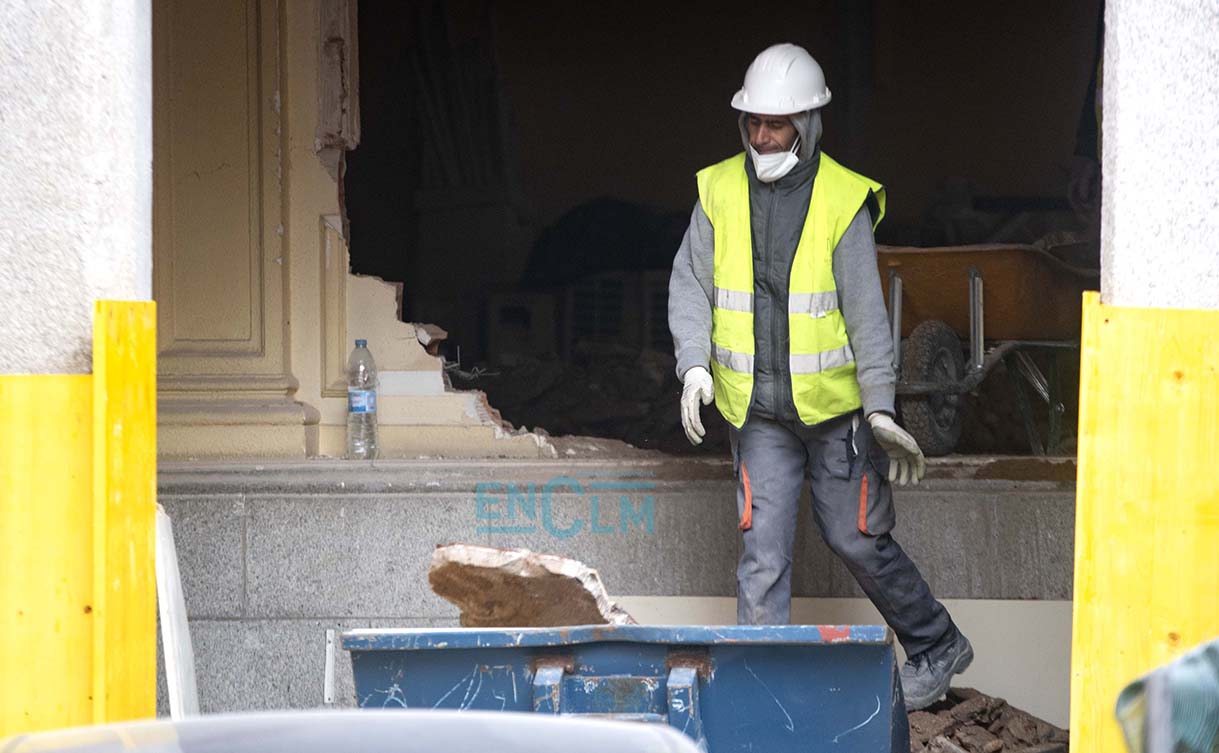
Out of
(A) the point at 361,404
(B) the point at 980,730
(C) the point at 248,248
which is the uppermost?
(C) the point at 248,248

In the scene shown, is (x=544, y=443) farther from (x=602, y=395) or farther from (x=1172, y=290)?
(x=1172, y=290)

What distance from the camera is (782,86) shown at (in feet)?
15.9

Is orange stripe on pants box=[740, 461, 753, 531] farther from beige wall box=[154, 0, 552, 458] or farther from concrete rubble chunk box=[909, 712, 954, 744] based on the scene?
beige wall box=[154, 0, 552, 458]

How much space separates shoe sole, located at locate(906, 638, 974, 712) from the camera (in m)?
5.11

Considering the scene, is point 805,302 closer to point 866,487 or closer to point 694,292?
point 694,292

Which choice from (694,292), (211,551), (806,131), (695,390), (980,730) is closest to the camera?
(695,390)

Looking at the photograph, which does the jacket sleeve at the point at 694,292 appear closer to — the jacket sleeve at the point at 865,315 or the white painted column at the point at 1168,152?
the jacket sleeve at the point at 865,315

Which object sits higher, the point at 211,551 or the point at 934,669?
the point at 211,551

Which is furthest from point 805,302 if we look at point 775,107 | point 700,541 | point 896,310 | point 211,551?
point 211,551

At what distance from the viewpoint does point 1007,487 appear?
227 inches

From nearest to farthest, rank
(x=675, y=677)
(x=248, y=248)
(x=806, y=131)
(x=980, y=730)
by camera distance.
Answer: (x=675, y=677)
(x=806, y=131)
(x=980, y=730)
(x=248, y=248)

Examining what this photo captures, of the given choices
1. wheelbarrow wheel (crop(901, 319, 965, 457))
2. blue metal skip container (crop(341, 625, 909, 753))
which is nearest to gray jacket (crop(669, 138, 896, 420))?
blue metal skip container (crop(341, 625, 909, 753))

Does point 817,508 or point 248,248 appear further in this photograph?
point 248,248

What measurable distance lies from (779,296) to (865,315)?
307 mm
